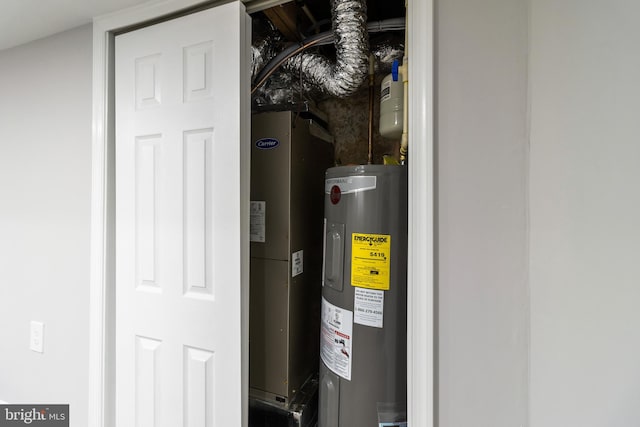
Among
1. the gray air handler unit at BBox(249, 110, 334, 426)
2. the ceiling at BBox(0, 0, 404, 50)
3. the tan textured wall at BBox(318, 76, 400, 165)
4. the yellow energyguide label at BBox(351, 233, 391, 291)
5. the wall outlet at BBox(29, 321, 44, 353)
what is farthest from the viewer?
the tan textured wall at BBox(318, 76, 400, 165)

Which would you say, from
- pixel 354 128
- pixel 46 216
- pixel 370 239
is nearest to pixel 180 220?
pixel 370 239

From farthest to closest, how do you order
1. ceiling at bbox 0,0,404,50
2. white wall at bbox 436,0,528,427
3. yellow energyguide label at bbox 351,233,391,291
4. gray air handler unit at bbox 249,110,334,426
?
1. gray air handler unit at bbox 249,110,334,426
2. ceiling at bbox 0,0,404,50
3. yellow energyguide label at bbox 351,233,391,291
4. white wall at bbox 436,0,528,427

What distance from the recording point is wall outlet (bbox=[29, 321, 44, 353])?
4.19 feet

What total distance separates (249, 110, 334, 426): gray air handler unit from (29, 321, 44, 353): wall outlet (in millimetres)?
1048

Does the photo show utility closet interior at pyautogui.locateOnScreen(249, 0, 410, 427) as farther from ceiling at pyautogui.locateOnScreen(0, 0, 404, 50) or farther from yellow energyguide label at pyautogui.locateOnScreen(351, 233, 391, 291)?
ceiling at pyautogui.locateOnScreen(0, 0, 404, 50)

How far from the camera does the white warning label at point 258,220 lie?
1.20m

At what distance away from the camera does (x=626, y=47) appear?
438 mm

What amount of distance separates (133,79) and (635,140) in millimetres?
1538

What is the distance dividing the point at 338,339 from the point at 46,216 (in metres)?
1.51

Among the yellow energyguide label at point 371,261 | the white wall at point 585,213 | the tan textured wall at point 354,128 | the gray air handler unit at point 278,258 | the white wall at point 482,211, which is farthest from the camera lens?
the tan textured wall at point 354,128

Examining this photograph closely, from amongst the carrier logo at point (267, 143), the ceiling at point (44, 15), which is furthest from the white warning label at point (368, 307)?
the ceiling at point (44, 15)

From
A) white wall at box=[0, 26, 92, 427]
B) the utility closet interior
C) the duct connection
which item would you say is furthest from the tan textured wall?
white wall at box=[0, 26, 92, 427]

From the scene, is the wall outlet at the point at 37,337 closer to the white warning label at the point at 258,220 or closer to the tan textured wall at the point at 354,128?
the white warning label at the point at 258,220

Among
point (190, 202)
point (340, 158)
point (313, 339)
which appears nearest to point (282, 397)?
point (313, 339)
